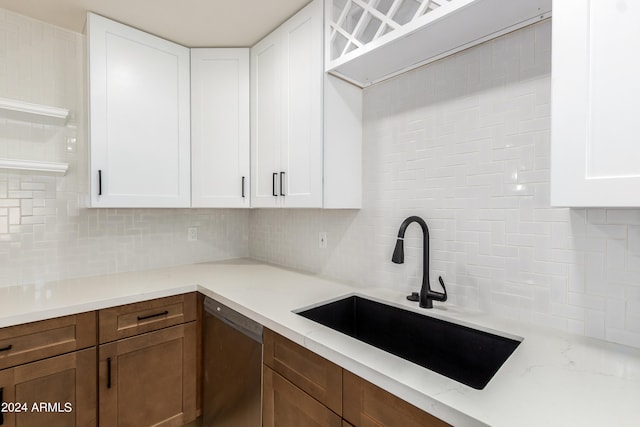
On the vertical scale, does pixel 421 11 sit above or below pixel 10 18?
below

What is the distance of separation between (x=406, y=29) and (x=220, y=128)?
4.20ft

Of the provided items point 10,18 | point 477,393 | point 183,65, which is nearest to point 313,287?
point 477,393

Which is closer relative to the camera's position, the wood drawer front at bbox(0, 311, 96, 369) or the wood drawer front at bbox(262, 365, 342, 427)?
the wood drawer front at bbox(262, 365, 342, 427)

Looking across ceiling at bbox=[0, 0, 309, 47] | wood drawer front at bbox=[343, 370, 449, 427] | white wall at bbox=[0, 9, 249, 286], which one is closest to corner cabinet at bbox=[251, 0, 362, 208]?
ceiling at bbox=[0, 0, 309, 47]

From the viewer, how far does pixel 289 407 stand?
3.87 feet

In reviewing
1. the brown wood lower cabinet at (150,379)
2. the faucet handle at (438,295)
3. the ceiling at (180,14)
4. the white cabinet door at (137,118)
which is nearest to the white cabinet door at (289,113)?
the ceiling at (180,14)

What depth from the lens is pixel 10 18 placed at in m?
1.70

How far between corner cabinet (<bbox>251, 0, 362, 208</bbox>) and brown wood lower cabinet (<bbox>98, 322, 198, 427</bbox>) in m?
0.92

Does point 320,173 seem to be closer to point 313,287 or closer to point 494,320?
point 313,287

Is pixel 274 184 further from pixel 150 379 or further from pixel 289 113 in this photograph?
pixel 150 379

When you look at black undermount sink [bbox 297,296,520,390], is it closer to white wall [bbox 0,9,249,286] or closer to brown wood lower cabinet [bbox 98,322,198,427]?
brown wood lower cabinet [bbox 98,322,198,427]

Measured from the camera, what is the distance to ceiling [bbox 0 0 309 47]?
1.60 meters

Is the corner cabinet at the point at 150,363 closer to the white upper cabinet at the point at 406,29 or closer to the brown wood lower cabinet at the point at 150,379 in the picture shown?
the brown wood lower cabinet at the point at 150,379

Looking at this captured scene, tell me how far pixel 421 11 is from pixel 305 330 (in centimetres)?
120
